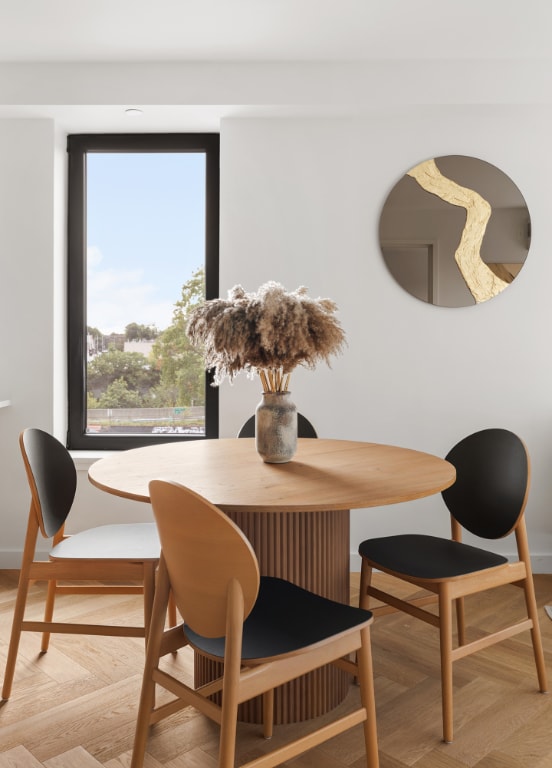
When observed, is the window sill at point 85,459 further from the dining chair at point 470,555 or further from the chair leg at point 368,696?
the chair leg at point 368,696

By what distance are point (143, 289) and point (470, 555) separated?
7.60ft

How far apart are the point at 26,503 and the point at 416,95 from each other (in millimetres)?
2887

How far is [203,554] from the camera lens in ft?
4.24

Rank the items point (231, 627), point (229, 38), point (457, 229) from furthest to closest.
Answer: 1. point (457, 229)
2. point (229, 38)
3. point (231, 627)

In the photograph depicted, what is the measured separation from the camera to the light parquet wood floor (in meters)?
1.73

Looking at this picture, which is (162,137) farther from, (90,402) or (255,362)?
(255,362)

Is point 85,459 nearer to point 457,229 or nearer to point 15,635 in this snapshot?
point 15,635

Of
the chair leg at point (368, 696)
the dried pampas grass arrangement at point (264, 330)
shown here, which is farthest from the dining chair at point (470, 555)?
the dried pampas grass arrangement at point (264, 330)

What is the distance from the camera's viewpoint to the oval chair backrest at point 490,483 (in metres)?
2.03

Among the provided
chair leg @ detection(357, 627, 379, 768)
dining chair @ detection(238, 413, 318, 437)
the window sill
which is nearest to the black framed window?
the window sill

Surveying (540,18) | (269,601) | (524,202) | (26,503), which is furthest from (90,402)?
(540,18)

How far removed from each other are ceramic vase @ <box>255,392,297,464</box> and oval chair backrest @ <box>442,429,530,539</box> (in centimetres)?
71

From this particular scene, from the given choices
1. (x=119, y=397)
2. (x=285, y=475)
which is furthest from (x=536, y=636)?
(x=119, y=397)

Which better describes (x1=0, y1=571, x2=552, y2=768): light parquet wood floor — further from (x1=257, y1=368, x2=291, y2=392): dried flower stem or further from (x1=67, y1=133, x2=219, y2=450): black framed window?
(x1=67, y1=133, x2=219, y2=450): black framed window
